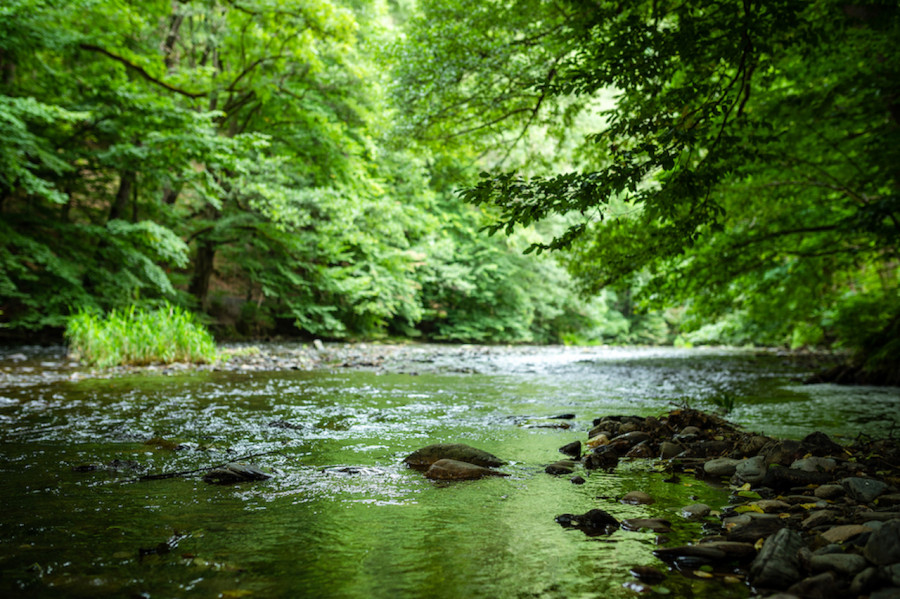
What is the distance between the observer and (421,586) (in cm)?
182

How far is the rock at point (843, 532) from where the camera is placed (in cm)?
205

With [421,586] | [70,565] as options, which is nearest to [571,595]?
[421,586]

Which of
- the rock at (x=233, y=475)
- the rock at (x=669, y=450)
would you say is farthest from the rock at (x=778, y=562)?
the rock at (x=233, y=475)

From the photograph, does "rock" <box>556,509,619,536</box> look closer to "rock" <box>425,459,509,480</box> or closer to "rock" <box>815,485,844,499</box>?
"rock" <box>425,459,509,480</box>

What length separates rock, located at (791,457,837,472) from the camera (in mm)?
3094

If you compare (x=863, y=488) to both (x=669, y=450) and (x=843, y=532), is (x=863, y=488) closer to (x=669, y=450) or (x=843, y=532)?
(x=843, y=532)

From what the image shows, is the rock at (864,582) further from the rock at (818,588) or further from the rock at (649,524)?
the rock at (649,524)

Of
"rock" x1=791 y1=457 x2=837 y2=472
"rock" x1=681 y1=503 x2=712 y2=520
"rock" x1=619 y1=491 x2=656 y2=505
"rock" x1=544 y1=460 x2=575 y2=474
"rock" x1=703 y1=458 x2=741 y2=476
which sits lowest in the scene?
"rock" x1=544 y1=460 x2=575 y2=474

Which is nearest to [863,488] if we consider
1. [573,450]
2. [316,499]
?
[573,450]

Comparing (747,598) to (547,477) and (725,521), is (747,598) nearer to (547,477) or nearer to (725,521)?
(725,521)

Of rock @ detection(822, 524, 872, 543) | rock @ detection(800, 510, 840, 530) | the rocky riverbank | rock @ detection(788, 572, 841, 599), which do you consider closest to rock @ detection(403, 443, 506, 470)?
the rocky riverbank

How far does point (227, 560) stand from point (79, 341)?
9.24 m

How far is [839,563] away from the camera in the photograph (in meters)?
1.83

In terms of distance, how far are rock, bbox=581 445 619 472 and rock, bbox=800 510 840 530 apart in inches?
49.3
